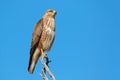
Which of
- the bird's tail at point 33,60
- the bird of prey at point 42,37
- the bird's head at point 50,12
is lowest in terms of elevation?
the bird's tail at point 33,60

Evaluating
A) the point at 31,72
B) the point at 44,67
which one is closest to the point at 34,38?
the point at 31,72

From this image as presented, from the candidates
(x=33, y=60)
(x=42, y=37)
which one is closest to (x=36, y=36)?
(x=42, y=37)

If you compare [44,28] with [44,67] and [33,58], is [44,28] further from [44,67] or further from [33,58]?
[44,67]

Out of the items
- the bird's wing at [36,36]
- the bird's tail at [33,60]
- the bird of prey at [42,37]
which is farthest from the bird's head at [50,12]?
the bird's tail at [33,60]

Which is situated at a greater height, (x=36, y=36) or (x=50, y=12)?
(x=50, y=12)

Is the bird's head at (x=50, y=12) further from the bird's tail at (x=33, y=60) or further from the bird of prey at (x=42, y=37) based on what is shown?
the bird's tail at (x=33, y=60)

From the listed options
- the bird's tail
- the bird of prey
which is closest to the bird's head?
the bird of prey

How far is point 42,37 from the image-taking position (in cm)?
1220

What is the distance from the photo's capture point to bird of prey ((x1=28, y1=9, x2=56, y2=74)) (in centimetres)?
1202

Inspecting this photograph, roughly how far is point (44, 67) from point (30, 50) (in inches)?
76.0

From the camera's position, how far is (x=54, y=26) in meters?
12.2

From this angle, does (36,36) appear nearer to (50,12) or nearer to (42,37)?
(42,37)

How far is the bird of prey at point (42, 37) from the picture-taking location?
1202cm

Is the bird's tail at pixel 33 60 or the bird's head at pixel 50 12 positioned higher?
the bird's head at pixel 50 12
